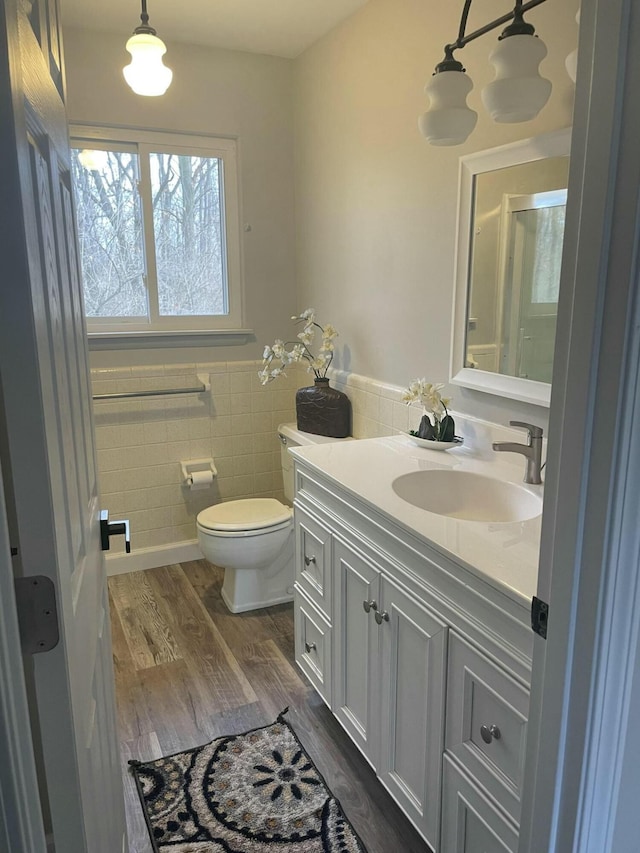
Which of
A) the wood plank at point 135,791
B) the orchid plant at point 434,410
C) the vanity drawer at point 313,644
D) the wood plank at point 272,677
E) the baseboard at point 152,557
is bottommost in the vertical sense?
the wood plank at point 135,791

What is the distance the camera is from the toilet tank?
2883mm

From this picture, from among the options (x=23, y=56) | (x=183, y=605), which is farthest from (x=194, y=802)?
(x=23, y=56)

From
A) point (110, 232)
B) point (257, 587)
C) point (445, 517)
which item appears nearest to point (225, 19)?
point (110, 232)

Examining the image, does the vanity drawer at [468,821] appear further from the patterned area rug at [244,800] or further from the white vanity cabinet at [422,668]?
the patterned area rug at [244,800]

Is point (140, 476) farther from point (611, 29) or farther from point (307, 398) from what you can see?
point (611, 29)

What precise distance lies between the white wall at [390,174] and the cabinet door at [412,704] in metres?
0.72

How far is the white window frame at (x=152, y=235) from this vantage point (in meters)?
2.95

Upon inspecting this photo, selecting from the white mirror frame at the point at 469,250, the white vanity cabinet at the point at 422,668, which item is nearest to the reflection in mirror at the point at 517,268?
the white mirror frame at the point at 469,250

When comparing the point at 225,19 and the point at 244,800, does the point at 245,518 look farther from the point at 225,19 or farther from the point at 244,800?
the point at 225,19

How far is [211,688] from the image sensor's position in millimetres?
2344

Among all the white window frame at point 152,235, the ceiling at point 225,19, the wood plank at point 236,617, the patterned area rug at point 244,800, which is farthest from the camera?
the white window frame at point 152,235

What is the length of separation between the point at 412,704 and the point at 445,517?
47 centimetres

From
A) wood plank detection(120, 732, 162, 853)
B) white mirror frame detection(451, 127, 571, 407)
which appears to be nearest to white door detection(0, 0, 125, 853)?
wood plank detection(120, 732, 162, 853)

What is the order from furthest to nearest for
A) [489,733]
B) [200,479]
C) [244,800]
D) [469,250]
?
[200,479]
[469,250]
[244,800]
[489,733]
